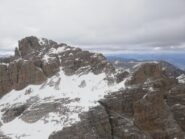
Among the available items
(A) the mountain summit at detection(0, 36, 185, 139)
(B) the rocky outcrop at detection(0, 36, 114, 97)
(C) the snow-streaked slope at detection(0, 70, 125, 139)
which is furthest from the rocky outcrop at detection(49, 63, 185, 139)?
(B) the rocky outcrop at detection(0, 36, 114, 97)

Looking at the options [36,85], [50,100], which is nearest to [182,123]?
[50,100]

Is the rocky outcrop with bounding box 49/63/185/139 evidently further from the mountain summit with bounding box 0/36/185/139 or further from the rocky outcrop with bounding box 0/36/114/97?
the rocky outcrop with bounding box 0/36/114/97

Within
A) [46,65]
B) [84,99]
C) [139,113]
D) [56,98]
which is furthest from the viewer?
[46,65]

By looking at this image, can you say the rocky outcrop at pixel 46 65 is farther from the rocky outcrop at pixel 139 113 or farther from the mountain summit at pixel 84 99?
the rocky outcrop at pixel 139 113

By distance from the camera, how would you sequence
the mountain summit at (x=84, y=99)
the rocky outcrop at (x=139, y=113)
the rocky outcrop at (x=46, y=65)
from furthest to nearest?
the rocky outcrop at (x=46, y=65), the mountain summit at (x=84, y=99), the rocky outcrop at (x=139, y=113)

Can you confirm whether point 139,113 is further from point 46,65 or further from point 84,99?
point 46,65

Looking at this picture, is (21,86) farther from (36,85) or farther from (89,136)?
(89,136)

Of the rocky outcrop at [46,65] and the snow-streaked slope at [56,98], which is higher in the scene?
the rocky outcrop at [46,65]

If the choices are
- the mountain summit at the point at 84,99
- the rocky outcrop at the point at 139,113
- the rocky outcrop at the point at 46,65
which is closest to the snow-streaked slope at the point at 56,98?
the mountain summit at the point at 84,99

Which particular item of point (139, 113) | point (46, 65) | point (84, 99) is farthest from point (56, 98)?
point (139, 113)

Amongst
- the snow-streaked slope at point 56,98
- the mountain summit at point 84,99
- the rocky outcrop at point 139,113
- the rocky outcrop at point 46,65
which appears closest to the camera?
the rocky outcrop at point 139,113
